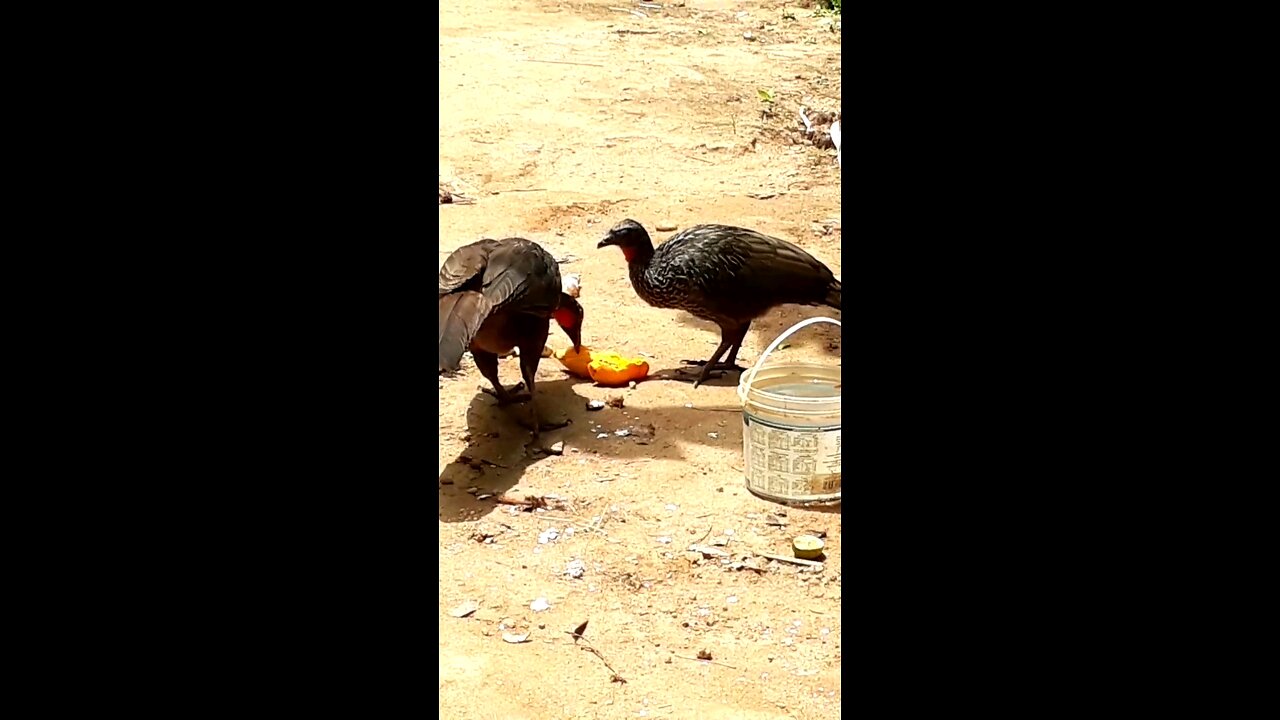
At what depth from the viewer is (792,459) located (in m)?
4.75

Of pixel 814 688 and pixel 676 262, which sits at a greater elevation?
pixel 676 262

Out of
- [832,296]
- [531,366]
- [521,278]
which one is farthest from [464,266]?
[832,296]

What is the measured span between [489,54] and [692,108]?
2321 millimetres

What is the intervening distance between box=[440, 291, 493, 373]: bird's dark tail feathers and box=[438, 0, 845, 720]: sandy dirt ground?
1.93ft

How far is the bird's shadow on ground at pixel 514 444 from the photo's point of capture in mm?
4992

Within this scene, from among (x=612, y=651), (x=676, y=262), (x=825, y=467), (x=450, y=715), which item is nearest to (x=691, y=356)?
(x=676, y=262)

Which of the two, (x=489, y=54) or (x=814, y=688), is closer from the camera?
(x=814, y=688)

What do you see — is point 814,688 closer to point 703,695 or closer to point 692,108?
point 703,695

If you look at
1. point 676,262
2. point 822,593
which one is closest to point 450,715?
point 822,593

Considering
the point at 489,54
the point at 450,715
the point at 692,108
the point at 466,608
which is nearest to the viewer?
the point at 450,715

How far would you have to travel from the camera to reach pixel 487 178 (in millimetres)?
9023

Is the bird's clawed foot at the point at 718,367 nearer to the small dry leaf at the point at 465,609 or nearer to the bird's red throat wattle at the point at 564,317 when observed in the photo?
the bird's red throat wattle at the point at 564,317

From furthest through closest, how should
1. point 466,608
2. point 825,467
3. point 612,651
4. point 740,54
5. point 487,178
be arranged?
point 740,54, point 487,178, point 825,467, point 466,608, point 612,651

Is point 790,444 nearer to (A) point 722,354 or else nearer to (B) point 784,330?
(A) point 722,354
